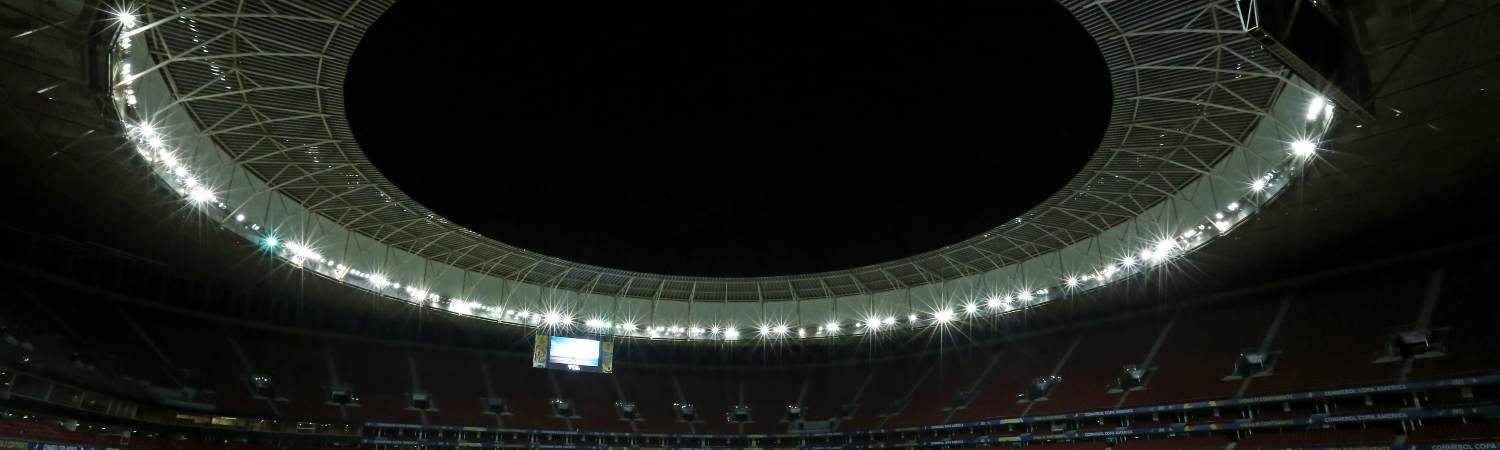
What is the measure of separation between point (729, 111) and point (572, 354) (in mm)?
24533

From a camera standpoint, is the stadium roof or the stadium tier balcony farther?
the stadium tier balcony

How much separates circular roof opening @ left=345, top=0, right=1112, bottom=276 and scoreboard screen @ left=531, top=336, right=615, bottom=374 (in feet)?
40.5

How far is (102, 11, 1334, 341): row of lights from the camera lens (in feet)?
72.9

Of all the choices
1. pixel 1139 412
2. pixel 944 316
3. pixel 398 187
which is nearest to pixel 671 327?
pixel 944 316

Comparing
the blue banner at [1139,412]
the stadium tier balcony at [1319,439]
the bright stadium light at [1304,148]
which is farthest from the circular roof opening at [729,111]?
the stadium tier balcony at [1319,439]

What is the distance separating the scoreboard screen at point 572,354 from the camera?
136ft

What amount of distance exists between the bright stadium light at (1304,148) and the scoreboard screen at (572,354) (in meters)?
31.2

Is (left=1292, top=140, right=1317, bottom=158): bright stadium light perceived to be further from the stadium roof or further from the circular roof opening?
the circular roof opening

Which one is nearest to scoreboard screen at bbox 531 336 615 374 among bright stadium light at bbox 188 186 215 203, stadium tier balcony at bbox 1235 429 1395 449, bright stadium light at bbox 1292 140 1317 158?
bright stadium light at bbox 188 186 215 203

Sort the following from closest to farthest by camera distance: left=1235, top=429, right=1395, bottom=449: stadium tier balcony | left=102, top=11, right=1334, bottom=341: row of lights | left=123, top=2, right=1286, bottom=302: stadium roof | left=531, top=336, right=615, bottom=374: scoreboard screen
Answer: left=123, top=2, right=1286, bottom=302: stadium roof
left=102, top=11, right=1334, bottom=341: row of lights
left=1235, top=429, right=1395, bottom=449: stadium tier balcony
left=531, top=336, right=615, bottom=374: scoreboard screen

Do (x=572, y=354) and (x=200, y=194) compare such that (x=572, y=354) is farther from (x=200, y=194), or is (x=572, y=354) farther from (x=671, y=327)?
(x=200, y=194)

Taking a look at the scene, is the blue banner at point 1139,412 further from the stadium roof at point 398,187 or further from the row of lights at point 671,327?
the stadium roof at point 398,187

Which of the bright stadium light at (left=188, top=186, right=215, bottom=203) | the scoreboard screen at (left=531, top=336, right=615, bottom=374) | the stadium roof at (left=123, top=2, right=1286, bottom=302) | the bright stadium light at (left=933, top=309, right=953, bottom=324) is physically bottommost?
the scoreboard screen at (left=531, top=336, right=615, bottom=374)

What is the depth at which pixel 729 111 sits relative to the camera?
21266 millimetres
